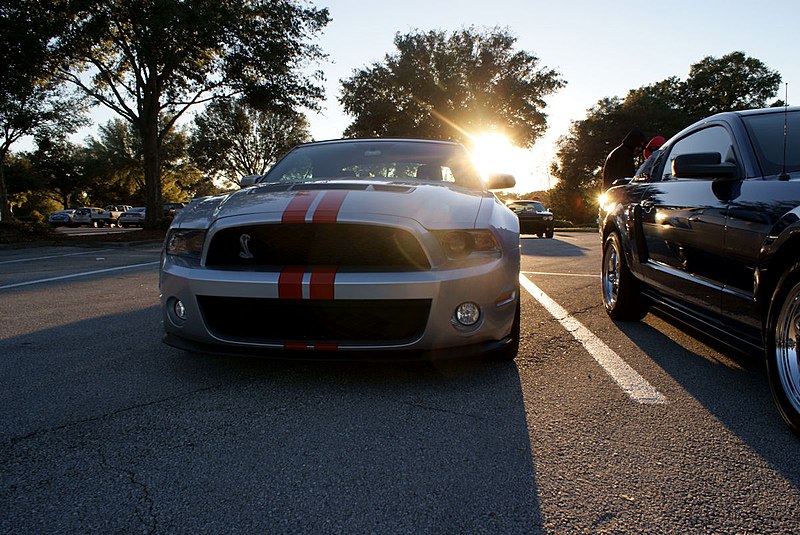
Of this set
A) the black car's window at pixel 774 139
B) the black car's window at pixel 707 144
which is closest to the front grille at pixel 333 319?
the black car's window at pixel 774 139

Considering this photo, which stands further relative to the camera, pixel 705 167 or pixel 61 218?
pixel 61 218

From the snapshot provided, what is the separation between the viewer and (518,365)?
11.0ft

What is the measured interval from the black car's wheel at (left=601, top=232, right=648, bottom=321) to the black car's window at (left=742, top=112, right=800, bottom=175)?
1523 mm

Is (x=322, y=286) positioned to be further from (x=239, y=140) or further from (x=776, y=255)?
(x=239, y=140)

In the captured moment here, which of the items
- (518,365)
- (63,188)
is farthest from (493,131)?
(63,188)

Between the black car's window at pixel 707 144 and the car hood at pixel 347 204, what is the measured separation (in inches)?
54.3

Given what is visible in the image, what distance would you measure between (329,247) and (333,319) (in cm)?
38

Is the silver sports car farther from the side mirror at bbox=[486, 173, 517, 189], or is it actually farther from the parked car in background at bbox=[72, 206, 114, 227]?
the parked car in background at bbox=[72, 206, 114, 227]

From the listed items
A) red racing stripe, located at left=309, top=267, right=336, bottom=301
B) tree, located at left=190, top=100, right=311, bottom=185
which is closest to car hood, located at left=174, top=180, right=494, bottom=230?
red racing stripe, located at left=309, top=267, right=336, bottom=301

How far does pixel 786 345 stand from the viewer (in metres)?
2.35

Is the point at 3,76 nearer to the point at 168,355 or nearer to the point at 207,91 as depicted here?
the point at 207,91

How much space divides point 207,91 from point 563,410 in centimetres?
2003

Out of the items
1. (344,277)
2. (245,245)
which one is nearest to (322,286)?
(344,277)

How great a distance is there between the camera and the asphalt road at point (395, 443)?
5.61 feet
